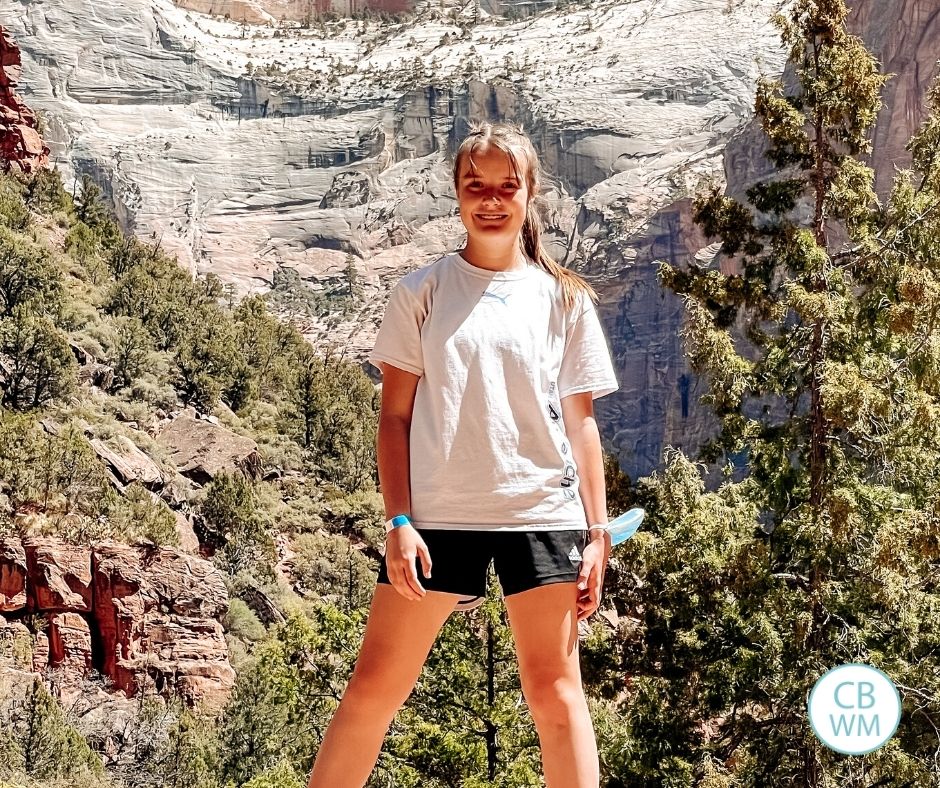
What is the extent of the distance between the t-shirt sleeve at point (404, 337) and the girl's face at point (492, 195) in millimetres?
215

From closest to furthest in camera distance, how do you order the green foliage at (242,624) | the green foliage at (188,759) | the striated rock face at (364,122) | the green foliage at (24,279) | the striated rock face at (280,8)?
1. the green foliage at (188,759)
2. the green foliage at (242,624)
3. the green foliage at (24,279)
4. the striated rock face at (364,122)
5. the striated rock face at (280,8)

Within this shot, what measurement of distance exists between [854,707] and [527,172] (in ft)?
16.5

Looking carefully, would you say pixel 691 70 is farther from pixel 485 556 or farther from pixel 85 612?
pixel 485 556

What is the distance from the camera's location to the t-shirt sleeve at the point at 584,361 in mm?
2723

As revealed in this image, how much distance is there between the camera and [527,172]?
2732 millimetres

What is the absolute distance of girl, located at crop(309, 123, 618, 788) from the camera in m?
2.55

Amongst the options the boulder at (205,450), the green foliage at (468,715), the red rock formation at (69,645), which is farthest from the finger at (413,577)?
the boulder at (205,450)

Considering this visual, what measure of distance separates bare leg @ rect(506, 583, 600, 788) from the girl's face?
782 mm

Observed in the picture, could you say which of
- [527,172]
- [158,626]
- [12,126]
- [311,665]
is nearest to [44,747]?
[311,665]

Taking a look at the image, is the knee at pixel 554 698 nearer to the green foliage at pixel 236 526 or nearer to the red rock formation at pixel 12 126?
the green foliage at pixel 236 526

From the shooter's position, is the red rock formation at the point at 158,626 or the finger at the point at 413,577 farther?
the red rock formation at the point at 158,626

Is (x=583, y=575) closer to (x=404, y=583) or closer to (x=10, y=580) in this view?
(x=404, y=583)

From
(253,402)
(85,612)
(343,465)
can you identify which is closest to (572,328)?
(85,612)

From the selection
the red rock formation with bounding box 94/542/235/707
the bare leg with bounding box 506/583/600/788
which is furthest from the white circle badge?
the red rock formation with bounding box 94/542/235/707
